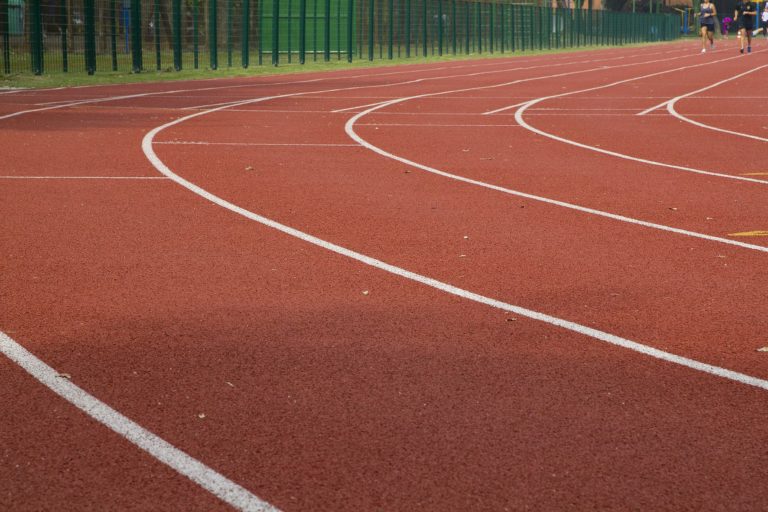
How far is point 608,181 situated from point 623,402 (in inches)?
256

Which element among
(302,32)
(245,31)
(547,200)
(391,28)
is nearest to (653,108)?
(547,200)

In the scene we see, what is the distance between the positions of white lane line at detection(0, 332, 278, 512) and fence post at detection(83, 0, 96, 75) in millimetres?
23360

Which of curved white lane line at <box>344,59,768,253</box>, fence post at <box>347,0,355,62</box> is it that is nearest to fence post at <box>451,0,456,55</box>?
fence post at <box>347,0,355,62</box>

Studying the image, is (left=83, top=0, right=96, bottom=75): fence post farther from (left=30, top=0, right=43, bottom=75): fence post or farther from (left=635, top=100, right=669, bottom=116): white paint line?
(left=635, top=100, right=669, bottom=116): white paint line

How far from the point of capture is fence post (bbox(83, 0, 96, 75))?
28000mm

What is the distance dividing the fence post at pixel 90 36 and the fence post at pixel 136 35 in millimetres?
1240

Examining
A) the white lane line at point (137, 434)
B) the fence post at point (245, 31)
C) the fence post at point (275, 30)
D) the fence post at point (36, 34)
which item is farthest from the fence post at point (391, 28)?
the white lane line at point (137, 434)

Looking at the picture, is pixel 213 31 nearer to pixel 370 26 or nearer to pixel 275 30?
pixel 275 30

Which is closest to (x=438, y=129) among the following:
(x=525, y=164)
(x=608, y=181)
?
(x=525, y=164)

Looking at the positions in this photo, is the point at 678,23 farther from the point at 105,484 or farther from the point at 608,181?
the point at 105,484

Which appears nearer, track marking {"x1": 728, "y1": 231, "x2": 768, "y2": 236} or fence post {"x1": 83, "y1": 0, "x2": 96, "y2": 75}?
track marking {"x1": 728, "y1": 231, "x2": 768, "y2": 236}

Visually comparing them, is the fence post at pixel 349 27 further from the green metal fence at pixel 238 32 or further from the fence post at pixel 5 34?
the fence post at pixel 5 34

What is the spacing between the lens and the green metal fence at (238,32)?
27.2m

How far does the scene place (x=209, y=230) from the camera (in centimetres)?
847
